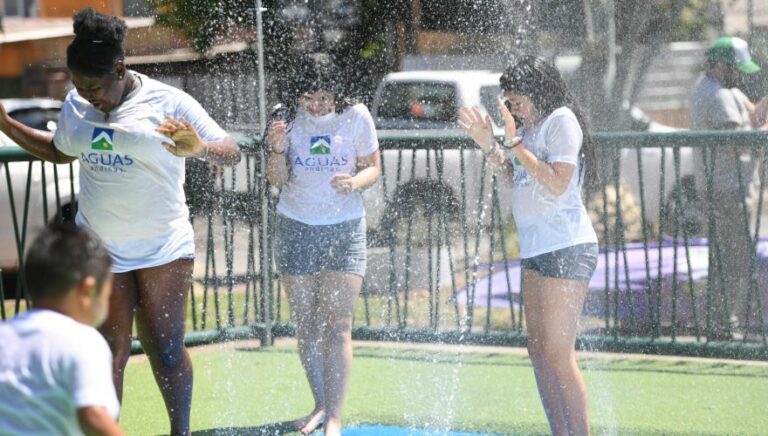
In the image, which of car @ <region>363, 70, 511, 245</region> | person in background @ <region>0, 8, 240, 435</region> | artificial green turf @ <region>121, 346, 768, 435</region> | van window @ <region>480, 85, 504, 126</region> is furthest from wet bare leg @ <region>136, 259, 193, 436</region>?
van window @ <region>480, 85, 504, 126</region>

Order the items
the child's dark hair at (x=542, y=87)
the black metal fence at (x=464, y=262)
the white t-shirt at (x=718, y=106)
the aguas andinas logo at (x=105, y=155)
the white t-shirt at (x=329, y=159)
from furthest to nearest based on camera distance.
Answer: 1. the white t-shirt at (x=718, y=106)
2. the black metal fence at (x=464, y=262)
3. the white t-shirt at (x=329, y=159)
4. the child's dark hair at (x=542, y=87)
5. the aguas andinas logo at (x=105, y=155)

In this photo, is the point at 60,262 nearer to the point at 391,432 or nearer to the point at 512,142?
the point at 512,142

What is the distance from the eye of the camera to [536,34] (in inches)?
Result: 527

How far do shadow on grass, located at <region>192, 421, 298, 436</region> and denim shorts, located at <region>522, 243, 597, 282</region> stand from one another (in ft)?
5.57

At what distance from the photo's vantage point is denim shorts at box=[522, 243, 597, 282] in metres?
4.98

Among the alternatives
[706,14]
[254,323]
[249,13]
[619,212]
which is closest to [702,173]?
[619,212]

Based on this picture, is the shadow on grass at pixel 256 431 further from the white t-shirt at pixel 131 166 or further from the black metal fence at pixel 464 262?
the black metal fence at pixel 464 262

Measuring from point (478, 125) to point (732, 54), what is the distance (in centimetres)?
432

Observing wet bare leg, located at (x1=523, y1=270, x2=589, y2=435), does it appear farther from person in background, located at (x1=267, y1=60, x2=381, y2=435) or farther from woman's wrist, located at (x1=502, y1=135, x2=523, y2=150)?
person in background, located at (x1=267, y1=60, x2=381, y2=435)

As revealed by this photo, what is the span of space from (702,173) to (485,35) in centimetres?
606

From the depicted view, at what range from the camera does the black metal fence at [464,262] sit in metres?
7.55

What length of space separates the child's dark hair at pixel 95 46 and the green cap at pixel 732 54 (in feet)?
16.7

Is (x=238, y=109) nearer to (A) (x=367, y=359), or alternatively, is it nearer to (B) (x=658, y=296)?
(A) (x=367, y=359)

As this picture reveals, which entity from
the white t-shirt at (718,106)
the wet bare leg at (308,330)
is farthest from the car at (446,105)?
the wet bare leg at (308,330)
